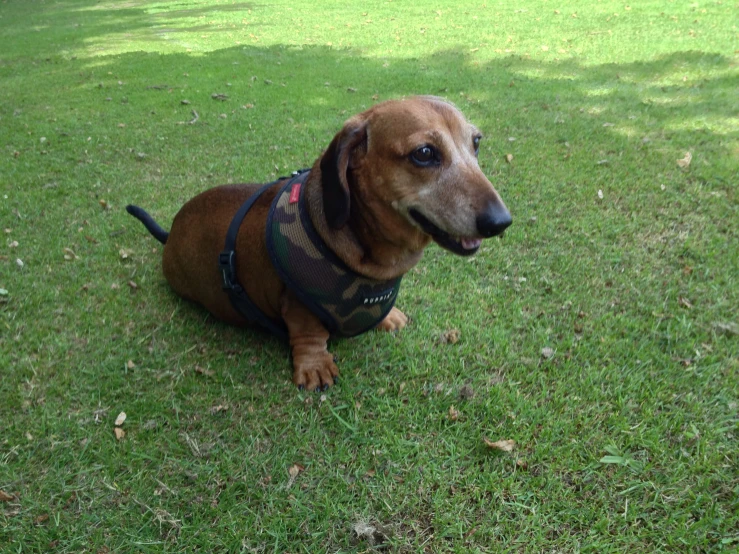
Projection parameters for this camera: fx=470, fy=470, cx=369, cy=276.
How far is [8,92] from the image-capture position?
8.30m

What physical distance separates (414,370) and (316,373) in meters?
0.58

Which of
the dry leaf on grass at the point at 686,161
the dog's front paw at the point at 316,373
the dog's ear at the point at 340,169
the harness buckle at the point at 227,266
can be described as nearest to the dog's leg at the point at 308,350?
the dog's front paw at the point at 316,373

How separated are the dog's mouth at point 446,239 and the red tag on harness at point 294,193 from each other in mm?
640

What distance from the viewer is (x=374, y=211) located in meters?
2.33

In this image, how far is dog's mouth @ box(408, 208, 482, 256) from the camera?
88.6 inches

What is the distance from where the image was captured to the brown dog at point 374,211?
2.20 meters

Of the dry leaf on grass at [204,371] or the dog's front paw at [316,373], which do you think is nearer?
the dog's front paw at [316,373]

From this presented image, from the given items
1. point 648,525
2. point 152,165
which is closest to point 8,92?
point 152,165

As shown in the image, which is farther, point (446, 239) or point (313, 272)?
point (313, 272)

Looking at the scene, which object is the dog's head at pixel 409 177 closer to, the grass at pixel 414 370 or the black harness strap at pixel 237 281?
the black harness strap at pixel 237 281

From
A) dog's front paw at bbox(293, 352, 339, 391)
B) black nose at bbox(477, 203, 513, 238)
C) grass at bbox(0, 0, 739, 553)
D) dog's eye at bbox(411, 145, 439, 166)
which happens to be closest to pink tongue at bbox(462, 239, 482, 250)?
black nose at bbox(477, 203, 513, 238)

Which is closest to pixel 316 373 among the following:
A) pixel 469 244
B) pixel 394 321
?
pixel 394 321

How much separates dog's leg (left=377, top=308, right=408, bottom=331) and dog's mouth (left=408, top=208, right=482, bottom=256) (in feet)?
3.09

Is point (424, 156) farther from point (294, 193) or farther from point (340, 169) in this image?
point (294, 193)
